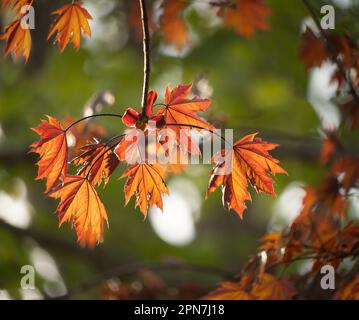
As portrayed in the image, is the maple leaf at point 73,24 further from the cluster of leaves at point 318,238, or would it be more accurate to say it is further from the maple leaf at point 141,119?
the cluster of leaves at point 318,238

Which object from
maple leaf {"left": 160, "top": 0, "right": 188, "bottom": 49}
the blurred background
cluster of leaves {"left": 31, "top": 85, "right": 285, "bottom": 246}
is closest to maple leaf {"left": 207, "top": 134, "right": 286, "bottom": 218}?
cluster of leaves {"left": 31, "top": 85, "right": 285, "bottom": 246}

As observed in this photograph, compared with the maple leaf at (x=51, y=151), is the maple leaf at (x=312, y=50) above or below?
above

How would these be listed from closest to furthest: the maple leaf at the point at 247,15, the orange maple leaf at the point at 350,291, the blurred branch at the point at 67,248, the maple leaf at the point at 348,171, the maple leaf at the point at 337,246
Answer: the orange maple leaf at the point at 350,291 < the maple leaf at the point at 337,246 < the maple leaf at the point at 348,171 < the maple leaf at the point at 247,15 < the blurred branch at the point at 67,248

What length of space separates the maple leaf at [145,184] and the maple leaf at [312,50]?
3.09 ft

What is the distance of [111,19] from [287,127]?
→ 6.05ft

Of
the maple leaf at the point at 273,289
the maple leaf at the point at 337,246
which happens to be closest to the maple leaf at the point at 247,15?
the maple leaf at the point at 337,246

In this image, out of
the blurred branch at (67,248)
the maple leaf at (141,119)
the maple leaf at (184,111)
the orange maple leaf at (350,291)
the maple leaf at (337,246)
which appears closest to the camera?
the maple leaf at (141,119)

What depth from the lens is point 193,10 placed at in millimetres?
5109

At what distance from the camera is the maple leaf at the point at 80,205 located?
58.0 inches

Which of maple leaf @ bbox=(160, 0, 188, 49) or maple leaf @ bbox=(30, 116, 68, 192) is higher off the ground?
maple leaf @ bbox=(160, 0, 188, 49)

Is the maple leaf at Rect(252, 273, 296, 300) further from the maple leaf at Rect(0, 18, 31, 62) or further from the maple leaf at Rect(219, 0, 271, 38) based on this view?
the maple leaf at Rect(219, 0, 271, 38)

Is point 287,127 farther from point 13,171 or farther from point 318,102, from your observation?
point 13,171

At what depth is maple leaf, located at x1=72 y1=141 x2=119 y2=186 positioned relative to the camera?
1.42 m

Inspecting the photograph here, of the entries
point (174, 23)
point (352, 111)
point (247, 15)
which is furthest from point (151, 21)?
point (352, 111)
